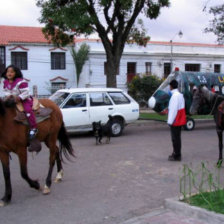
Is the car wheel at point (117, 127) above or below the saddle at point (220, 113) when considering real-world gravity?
below

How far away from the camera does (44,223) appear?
473 centimetres

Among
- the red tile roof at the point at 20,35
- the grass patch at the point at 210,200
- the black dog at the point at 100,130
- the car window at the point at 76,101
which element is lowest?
the grass patch at the point at 210,200

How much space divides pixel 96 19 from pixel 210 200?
13.9 m

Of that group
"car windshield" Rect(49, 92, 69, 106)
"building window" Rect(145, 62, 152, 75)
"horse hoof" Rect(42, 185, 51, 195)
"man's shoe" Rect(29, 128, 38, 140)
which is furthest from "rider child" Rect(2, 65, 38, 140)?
"building window" Rect(145, 62, 152, 75)

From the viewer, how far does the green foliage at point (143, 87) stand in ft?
103

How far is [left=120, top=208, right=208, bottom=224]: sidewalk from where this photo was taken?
4.57m

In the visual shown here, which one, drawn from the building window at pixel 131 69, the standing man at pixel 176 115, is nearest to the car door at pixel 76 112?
the standing man at pixel 176 115

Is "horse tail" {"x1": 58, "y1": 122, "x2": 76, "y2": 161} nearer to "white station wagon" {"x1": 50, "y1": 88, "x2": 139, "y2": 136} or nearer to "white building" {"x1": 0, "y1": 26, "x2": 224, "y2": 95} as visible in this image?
"white station wagon" {"x1": 50, "y1": 88, "x2": 139, "y2": 136}

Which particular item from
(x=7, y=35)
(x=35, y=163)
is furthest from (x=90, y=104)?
(x=7, y=35)

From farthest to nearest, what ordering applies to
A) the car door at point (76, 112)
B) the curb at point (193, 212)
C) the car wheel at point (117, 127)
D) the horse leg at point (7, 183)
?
the car wheel at point (117, 127) < the car door at point (76, 112) < the horse leg at point (7, 183) < the curb at point (193, 212)

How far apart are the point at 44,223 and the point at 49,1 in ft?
49.1

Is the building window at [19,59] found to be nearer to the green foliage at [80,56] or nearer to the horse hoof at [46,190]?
the green foliage at [80,56]

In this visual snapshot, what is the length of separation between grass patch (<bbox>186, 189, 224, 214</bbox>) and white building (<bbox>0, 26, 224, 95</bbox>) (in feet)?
99.3

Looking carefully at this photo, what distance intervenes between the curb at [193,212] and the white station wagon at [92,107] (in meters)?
7.80
